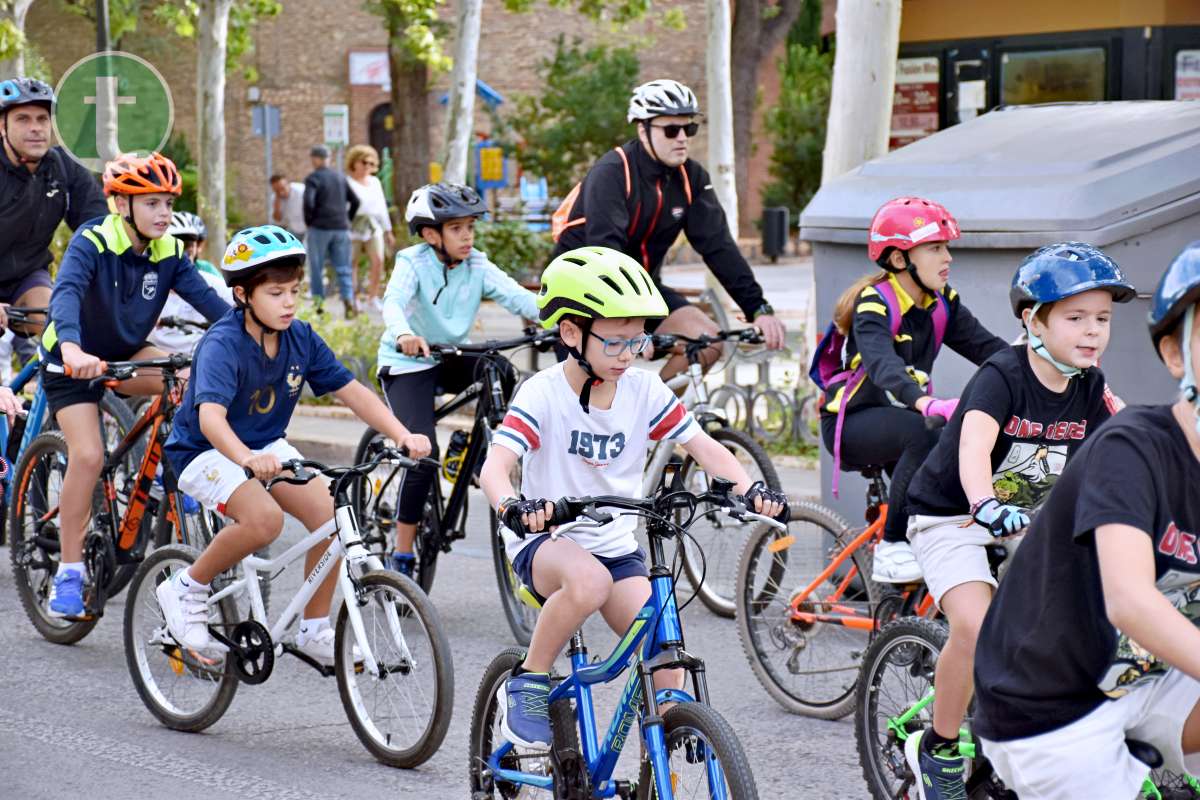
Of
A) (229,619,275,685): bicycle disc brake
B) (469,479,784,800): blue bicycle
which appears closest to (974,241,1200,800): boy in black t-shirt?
(469,479,784,800): blue bicycle

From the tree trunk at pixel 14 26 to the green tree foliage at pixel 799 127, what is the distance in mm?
16254

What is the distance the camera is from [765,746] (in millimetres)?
5789

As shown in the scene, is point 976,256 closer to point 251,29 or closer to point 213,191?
point 213,191

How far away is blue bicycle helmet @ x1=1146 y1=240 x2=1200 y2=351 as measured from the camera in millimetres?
2766

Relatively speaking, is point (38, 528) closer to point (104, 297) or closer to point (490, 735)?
point (104, 297)

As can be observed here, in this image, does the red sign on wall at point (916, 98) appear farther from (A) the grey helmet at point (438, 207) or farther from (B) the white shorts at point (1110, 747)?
(B) the white shorts at point (1110, 747)

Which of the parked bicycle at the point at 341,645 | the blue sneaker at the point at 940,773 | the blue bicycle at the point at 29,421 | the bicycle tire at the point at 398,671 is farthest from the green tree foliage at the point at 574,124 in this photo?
the blue sneaker at the point at 940,773

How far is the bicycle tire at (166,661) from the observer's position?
5973 mm

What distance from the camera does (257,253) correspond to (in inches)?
224

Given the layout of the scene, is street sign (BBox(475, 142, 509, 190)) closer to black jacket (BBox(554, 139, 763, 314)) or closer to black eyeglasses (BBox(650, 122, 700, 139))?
black jacket (BBox(554, 139, 763, 314))

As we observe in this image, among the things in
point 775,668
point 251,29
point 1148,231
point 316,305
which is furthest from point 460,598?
point 251,29

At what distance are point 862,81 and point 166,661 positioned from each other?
252 inches

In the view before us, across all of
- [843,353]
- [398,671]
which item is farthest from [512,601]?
[843,353]

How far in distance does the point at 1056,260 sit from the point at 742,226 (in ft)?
114
